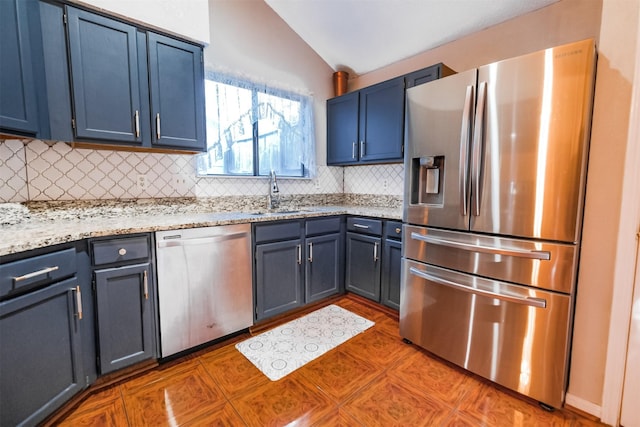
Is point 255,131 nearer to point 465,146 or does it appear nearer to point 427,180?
point 427,180

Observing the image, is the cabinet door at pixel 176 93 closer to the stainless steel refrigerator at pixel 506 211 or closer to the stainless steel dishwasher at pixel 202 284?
the stainless steel dishwasher at pixel 202 284

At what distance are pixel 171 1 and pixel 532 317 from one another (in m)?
2.94

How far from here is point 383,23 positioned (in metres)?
2.59

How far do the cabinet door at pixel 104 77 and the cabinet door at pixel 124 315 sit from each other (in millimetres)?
877

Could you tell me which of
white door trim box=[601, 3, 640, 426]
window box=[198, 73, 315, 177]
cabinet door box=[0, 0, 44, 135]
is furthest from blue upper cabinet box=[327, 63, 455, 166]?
cabinet door box=[0, 0, 44, 135]

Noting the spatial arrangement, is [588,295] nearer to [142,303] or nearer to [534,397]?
[534,397]

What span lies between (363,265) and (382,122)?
1.42m

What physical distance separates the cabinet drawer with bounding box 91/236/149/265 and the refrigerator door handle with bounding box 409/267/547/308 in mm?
1751

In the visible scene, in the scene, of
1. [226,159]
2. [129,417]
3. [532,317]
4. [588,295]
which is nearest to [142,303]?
[129,417]

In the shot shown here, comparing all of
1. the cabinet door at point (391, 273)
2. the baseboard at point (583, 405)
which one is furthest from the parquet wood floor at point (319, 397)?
the cabinet door at point (391, 273)

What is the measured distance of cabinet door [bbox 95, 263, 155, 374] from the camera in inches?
61.2

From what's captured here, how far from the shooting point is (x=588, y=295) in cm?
141

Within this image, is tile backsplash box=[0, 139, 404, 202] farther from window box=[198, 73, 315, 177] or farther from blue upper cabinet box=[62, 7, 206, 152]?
blue upper cabinet box=[62, 7, 206, 152]

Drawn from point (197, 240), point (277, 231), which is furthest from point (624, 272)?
point (197, 240)
